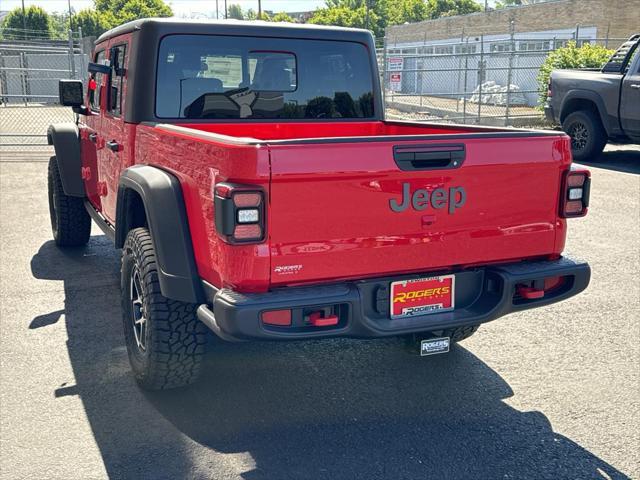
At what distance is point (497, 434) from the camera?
3574 mm

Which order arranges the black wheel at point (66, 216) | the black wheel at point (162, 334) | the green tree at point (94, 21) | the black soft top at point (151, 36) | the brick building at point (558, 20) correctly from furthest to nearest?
the green tree at point (94, 21) < the brick building at point (558, 20) < the black wheel at point (66, 216) < the black soft top at point (151, 36) < the black wheel at point (162, 334)

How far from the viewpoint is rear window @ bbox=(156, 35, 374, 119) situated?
177 inches

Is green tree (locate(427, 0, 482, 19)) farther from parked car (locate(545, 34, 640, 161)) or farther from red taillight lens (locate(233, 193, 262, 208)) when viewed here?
red taillight lens (locate(233, 193, 262, 208))

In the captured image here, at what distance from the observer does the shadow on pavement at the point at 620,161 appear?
39.9 feet

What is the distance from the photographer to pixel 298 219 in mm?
3131

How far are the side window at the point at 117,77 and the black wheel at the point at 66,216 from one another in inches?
73.5

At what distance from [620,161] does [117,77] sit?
10447mm

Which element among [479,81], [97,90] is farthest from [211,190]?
[479,81]

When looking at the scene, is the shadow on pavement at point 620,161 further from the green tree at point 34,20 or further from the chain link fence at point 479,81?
the green tree at point 34,20

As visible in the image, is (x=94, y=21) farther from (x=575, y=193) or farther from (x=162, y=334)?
(x=575, y=193)

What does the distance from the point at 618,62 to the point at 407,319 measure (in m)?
10.0

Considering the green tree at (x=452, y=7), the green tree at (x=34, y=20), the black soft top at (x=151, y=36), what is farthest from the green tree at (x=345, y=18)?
the black soft top at (x=151, y=36)

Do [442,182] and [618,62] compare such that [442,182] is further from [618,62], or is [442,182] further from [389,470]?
[618,62]

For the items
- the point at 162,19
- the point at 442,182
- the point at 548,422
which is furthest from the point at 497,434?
the point at 162,19
